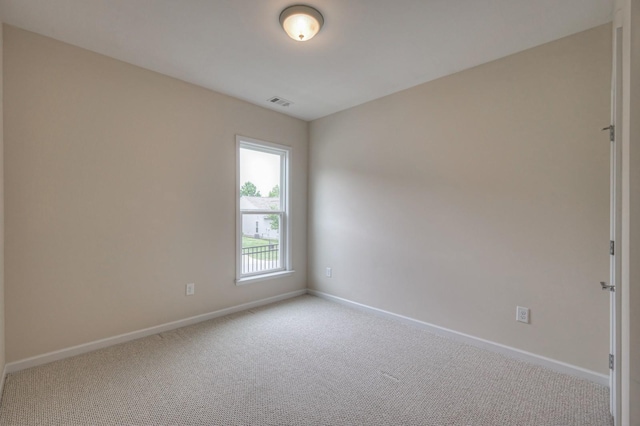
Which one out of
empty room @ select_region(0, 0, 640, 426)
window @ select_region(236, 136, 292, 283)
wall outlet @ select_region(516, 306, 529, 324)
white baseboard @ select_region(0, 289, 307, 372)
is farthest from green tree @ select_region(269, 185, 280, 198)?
wall outlet @ select_region(516, 306, 529, 324)

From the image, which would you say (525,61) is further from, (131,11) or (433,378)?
(131,11)

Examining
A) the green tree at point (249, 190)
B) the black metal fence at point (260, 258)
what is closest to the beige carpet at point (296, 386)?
the black metal fence at point (260, 258)

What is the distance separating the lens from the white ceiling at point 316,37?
77.2 inches

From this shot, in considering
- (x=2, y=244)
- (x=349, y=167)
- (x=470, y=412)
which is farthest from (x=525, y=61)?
(x=2, y=244)

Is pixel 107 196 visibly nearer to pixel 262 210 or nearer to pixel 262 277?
pixel 262 210

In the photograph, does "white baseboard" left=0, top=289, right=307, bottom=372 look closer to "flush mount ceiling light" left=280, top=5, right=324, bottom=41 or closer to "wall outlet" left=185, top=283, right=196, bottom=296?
"wall outlet" left=185, top=283, right=196, bottom=296

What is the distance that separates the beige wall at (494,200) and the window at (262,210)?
91 centimetres

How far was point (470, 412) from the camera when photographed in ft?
6.04

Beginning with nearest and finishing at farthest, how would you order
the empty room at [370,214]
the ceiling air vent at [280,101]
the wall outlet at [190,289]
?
the empty room at [370,214] < the wall outlet at [190,289] < the ceiling air vent at [280,101]

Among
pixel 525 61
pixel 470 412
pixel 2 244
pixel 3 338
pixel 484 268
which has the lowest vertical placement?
pixel 470 412

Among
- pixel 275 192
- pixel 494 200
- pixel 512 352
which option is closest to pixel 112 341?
pixel 275 192

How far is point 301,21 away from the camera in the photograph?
204cm

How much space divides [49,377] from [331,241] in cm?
300

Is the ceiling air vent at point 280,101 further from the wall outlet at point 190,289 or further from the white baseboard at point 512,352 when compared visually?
the white baseboard at point 512,352
